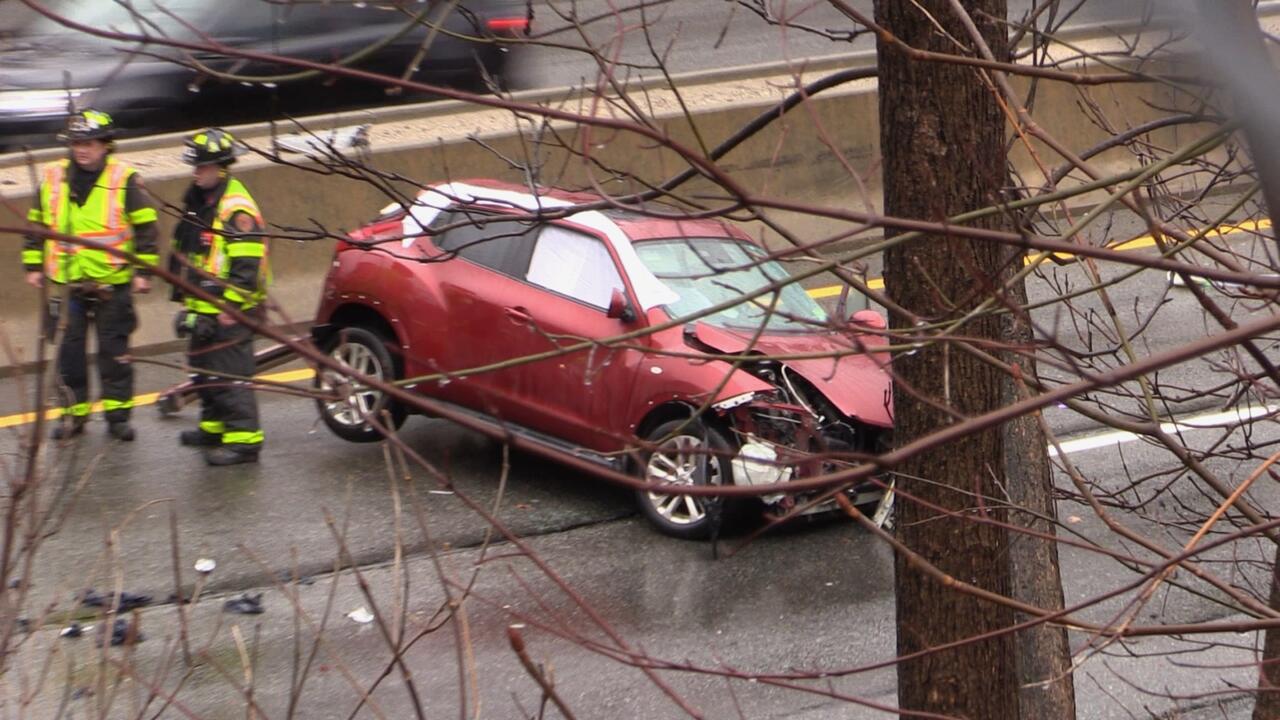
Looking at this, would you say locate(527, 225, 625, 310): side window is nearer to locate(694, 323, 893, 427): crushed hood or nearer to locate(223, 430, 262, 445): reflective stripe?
locate(694, 323, 893, 427): crushed hood

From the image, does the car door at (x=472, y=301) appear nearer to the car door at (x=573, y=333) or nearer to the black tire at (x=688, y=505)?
the car door at (x=573, y=333)

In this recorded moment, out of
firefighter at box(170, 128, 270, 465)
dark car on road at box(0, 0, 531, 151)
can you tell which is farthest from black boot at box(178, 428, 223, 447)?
Answer: dark car on road at box(0, 0, 531, 151)

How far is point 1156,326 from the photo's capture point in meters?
12.3

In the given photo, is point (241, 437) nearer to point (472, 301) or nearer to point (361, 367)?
point (361, 367)

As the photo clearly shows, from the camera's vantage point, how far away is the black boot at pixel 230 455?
9625mm

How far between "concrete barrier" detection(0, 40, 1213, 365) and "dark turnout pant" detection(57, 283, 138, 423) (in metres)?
1.63

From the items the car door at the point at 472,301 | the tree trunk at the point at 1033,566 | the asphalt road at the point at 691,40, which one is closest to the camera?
the tree trunk at the point at 1033,566

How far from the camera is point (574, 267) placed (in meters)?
9.20

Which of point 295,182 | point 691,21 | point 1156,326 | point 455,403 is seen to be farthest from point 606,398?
point 691,21

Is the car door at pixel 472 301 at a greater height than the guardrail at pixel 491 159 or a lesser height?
lesser

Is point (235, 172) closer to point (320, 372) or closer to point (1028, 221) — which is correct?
point (1028, 221)

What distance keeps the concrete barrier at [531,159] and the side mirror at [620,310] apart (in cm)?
273

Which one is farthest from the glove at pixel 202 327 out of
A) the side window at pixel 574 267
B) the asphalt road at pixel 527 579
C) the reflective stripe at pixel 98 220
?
the side window at pixel 574 267

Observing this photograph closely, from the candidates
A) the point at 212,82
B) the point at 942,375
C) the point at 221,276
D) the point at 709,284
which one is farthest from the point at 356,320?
the point at 942,375
